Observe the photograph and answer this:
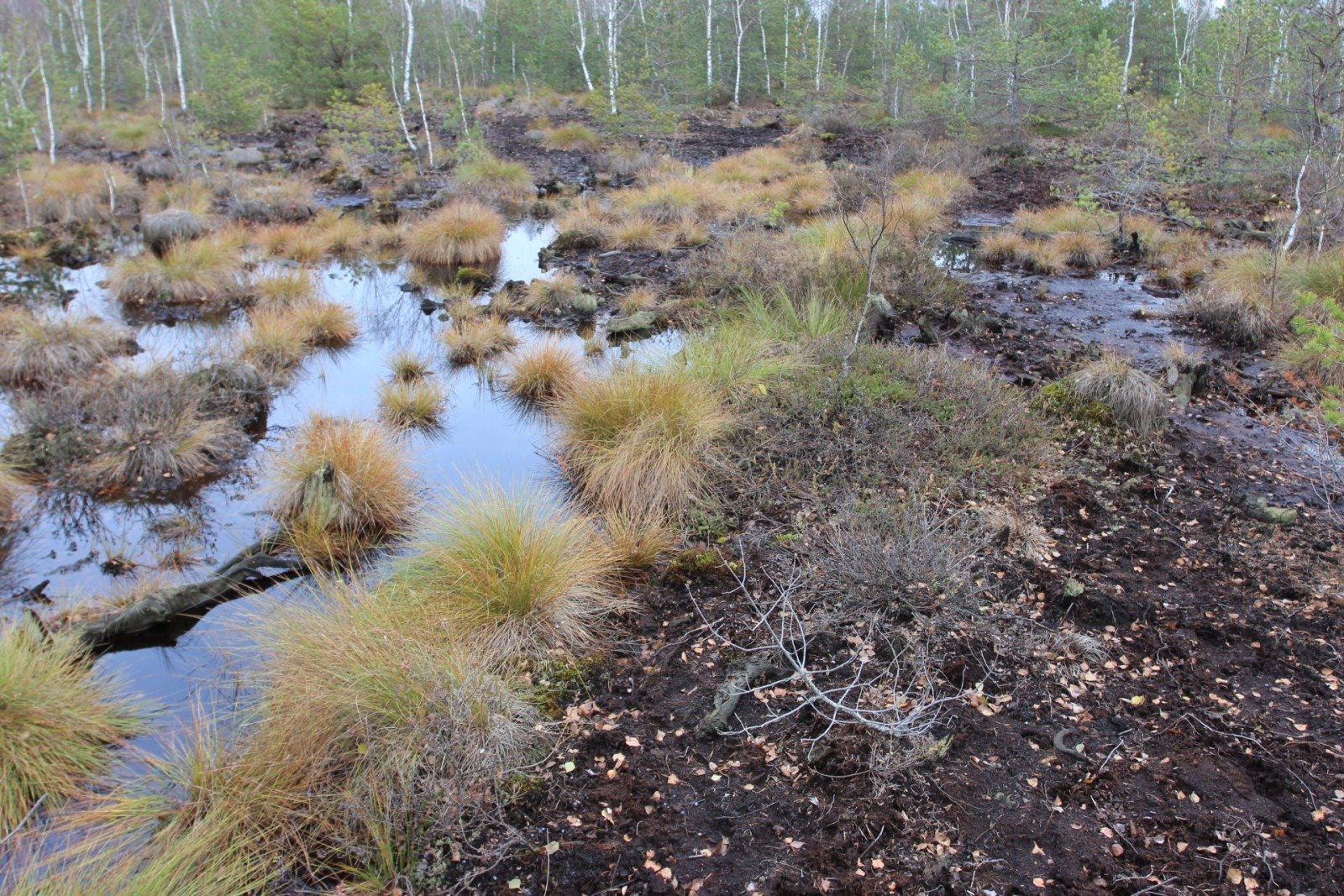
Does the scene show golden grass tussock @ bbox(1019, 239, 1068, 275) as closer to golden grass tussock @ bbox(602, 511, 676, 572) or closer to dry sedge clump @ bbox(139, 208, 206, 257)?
golden grass tussock @ bbox(602, 511, 676, 572)

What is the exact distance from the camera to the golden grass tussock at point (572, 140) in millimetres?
23031

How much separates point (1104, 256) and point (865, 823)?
10.7 meters

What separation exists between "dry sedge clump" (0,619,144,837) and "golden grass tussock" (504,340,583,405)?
14.1 ft

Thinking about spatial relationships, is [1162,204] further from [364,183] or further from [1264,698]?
[364,183]

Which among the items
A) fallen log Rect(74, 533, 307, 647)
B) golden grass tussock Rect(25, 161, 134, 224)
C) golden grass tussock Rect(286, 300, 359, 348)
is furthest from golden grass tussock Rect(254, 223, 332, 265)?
fallen log Rect(74, 533, 307, 647)

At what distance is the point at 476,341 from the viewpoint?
8617 mm

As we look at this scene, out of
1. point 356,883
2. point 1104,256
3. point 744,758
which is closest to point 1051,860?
point 744,758

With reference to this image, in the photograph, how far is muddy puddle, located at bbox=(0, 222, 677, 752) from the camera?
4066 mm

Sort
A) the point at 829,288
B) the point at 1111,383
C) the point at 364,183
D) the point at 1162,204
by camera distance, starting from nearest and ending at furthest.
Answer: the point at 1111,383 < the point at 829,288 < the point at 1162,204 < the point at 364,183

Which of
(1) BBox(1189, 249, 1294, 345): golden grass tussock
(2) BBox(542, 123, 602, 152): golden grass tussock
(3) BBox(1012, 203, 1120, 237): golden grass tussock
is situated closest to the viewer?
(1) BBox(1189, 249, 1294, 345): golden grass tussock

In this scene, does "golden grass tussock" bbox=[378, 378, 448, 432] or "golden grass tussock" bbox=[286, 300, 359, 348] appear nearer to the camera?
"golden grass tussock" bbox=[378, 378, 448, 432]

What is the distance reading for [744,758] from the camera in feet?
10.3

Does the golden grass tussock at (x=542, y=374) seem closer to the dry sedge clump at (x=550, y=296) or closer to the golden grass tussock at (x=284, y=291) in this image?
the dry sedge clump at (x=550, y=296)

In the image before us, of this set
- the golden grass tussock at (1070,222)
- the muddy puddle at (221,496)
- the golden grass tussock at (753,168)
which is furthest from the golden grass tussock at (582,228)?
the golden grass tussock at (1070,222)
